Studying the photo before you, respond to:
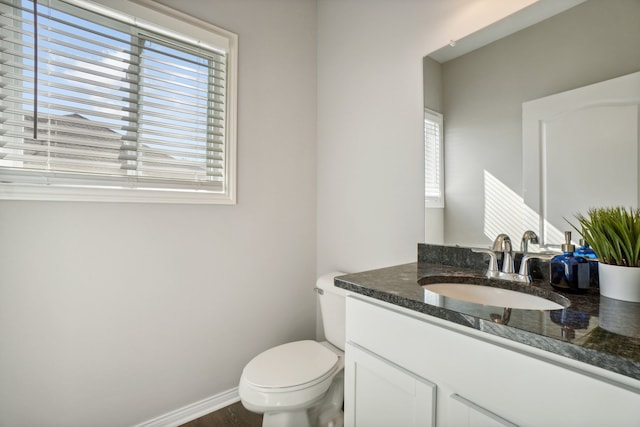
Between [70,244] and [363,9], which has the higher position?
[363,9]

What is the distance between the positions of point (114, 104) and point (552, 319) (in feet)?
5.73

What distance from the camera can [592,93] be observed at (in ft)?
3.03

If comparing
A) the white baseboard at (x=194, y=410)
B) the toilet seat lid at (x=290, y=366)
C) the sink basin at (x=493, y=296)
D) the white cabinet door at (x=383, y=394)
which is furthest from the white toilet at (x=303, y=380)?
the sink basin at (x=493, y=296)

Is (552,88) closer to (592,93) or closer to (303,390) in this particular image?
(592,93)

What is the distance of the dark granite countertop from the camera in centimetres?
49

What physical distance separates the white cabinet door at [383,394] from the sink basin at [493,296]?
28 centimetres

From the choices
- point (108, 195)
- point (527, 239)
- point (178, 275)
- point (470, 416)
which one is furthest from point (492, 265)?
point (108, 195)

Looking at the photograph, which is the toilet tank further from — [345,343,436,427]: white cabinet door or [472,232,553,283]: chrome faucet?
[472,232,553,283]: chrome faucet

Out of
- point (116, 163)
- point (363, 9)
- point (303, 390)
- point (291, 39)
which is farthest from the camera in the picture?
point (291, 39)

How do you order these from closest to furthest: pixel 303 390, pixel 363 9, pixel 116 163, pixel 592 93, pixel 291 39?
pixel 592 93 → pixel 303 390 → pixel 116 163 → pixel 363 9 → pixel 291 39

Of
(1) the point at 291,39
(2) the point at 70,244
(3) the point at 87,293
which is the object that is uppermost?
(1) the point at 291,39

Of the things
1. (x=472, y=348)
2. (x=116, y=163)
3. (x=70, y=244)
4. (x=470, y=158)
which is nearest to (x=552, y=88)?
(x=470, y=158)

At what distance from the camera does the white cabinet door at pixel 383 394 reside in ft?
2.42

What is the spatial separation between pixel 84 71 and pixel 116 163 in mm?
398
